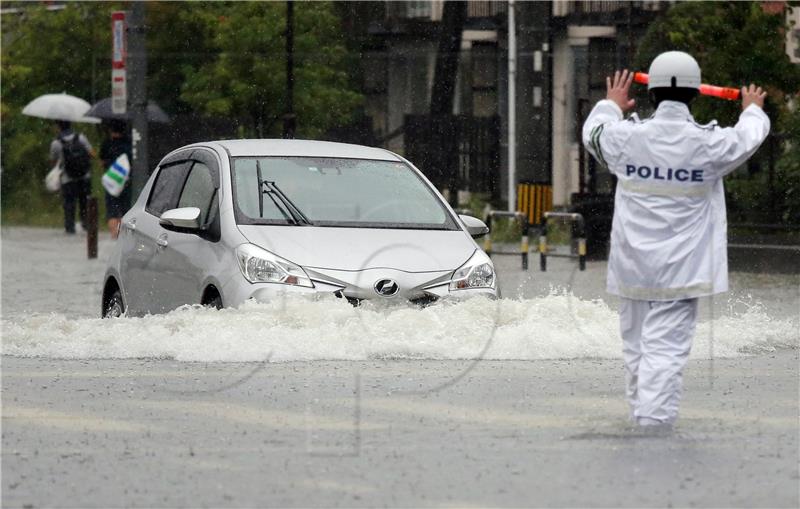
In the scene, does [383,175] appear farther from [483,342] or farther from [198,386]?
[198,386]

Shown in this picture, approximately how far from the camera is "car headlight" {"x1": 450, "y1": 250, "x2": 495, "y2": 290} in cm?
1090

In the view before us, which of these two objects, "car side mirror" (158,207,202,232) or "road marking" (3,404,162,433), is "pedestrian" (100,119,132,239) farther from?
"road marking" (3,404,162,433)

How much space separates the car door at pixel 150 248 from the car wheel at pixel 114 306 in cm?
27

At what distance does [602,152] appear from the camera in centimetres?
811

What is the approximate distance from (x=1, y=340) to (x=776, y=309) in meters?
7.56

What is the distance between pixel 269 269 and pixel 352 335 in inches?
26.8

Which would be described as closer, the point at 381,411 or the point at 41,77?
the point at 381,411

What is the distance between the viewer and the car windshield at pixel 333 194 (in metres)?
11.4

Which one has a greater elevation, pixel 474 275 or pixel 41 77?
pixel 41 77

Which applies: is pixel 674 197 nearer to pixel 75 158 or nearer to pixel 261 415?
pixel 261 415

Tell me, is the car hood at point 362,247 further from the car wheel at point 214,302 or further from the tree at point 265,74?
the tree at point 265,74

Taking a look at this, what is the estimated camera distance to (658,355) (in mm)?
7820

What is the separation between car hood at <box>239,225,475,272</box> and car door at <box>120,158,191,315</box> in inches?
40.9

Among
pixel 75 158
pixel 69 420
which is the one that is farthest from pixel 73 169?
pixel 69 420
